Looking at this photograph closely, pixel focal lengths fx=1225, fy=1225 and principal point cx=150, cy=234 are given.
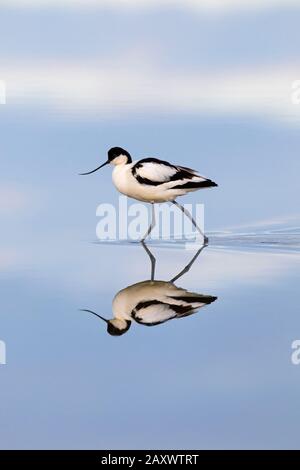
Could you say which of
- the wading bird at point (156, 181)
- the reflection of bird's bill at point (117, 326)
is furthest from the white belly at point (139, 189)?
the reflection of bird's bill at point (117, 326)

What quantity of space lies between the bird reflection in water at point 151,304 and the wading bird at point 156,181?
111 inches

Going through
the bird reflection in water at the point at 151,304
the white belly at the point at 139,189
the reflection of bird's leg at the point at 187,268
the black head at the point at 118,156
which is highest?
the black head at the point at 118,156

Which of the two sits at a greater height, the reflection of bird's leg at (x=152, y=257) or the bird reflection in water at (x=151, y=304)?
the reflection of bird's leg at (x=152, y=257)

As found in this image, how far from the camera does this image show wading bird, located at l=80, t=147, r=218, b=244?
45.5ft

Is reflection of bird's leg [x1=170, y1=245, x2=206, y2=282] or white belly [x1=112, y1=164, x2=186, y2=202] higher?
white belly [x1=112, y1=164, x2=186, y2=202]

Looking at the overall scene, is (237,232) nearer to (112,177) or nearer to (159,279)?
(112,177)

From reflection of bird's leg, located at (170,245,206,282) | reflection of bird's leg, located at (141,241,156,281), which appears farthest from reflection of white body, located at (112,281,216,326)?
reflection of bird's leg, located at (141,241,156,281)

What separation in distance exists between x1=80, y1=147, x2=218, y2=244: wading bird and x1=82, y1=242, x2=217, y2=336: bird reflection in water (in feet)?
9.29

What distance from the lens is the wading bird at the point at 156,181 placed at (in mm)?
13859

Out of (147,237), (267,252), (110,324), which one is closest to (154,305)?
(110,324)

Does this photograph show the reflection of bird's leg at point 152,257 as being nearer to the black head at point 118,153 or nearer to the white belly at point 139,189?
the white belly at point 139,189

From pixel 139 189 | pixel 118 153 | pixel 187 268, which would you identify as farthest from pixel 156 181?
pixel 187 268

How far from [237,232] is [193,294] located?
3436mm

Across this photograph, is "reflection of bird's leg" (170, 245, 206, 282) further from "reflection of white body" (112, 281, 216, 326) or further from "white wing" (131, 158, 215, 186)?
"white wing" (131, 158, 215, 186)
